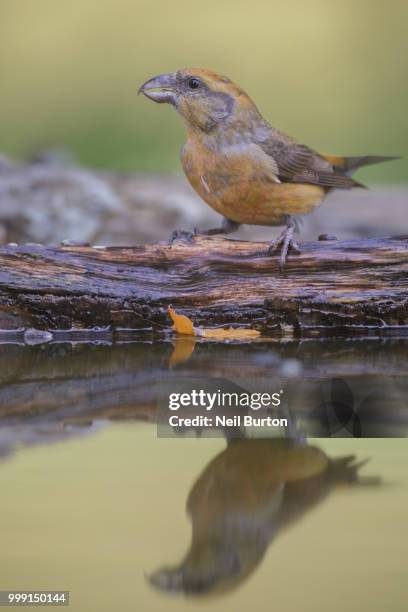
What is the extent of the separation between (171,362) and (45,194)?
4902mm

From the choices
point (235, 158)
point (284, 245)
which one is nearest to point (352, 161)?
point (235, 158)

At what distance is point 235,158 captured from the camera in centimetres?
559

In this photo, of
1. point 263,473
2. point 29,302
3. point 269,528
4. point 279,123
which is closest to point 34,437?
point 263,473

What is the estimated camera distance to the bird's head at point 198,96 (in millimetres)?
5656

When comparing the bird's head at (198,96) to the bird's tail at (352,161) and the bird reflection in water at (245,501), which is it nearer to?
the bird's tail at (352,161)

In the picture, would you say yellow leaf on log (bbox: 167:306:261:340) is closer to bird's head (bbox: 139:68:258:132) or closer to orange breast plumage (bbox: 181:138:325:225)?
orange breast plumage (bbox: 181:138:325:225)

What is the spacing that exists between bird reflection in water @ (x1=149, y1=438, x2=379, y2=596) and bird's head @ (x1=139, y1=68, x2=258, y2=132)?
270 centimetres

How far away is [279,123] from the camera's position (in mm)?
13727

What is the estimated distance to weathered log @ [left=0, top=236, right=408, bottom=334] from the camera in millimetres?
5523

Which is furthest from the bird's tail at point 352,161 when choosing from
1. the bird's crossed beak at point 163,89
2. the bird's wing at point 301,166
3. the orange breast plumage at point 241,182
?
the bird's crossed beak at point 163,89

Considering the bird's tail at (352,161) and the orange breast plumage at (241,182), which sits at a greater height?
the bird's tail at (352,161)

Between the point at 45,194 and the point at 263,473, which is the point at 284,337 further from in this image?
the point at 45,194

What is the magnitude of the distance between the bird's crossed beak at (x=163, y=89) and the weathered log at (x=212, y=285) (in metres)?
0.83

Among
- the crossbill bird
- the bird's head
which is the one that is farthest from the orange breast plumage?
the bird's head
